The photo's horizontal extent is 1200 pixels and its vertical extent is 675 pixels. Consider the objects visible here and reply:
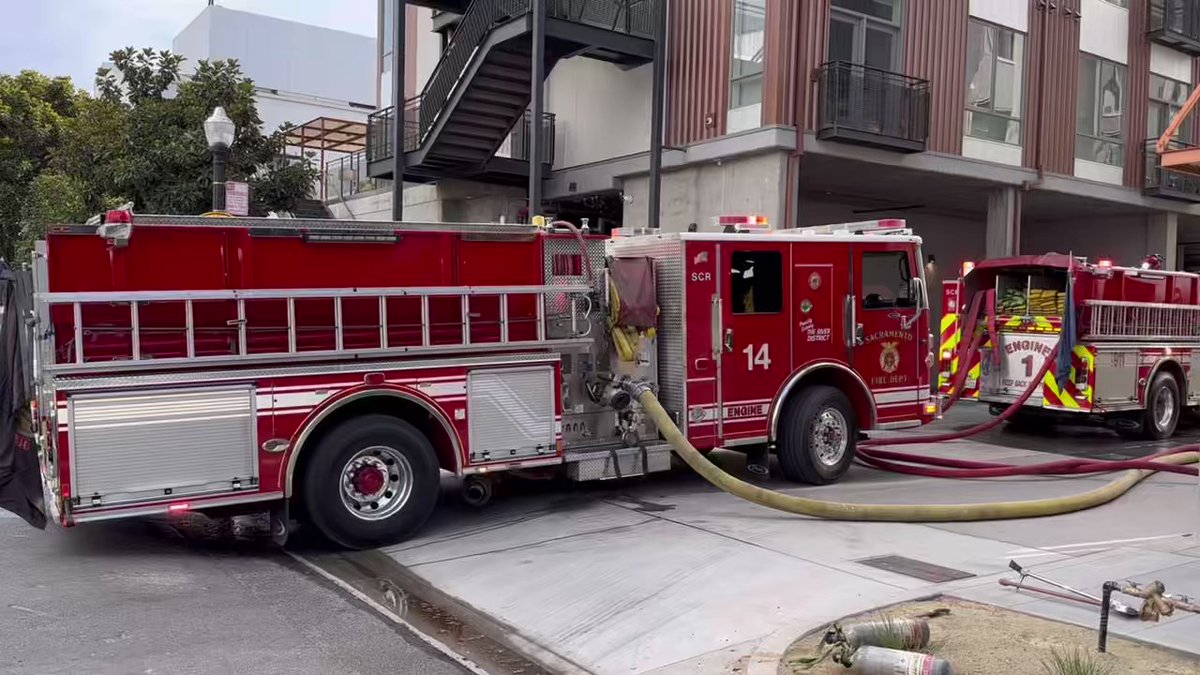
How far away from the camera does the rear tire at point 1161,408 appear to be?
13.6m

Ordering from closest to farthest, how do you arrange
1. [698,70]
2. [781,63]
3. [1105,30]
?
[781,63] → [698,70] → [1105,30]

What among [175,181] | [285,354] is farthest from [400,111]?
[285,354]

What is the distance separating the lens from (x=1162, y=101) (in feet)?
74.2

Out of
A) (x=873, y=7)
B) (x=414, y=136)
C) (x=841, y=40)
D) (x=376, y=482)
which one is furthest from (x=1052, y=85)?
(x=376, y=482)

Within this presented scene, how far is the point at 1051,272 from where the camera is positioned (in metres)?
13.2

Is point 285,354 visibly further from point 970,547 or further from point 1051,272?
point 1051,272

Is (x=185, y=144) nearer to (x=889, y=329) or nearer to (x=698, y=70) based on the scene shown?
(x=698, y=70)

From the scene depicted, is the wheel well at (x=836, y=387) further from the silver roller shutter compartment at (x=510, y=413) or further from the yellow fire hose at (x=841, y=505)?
the silver roller shutter compartment at (x=510, y=413)

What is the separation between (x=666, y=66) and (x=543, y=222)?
959 centimetres

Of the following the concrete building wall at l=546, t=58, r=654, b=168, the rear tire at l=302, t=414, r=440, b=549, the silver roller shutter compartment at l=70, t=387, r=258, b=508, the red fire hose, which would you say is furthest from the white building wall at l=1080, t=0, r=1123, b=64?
the silver roller shutter compartment at l=70, t=387, r=258, b=508

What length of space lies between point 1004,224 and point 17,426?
1736cm

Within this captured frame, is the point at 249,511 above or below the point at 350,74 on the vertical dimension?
below

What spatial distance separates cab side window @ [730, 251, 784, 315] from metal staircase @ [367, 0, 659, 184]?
7024 millimetres

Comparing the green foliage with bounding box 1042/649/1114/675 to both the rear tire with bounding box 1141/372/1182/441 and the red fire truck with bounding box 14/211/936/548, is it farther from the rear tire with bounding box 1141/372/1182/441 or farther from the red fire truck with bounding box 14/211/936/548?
the rear tire with bounding box 1141/372/1182/441
